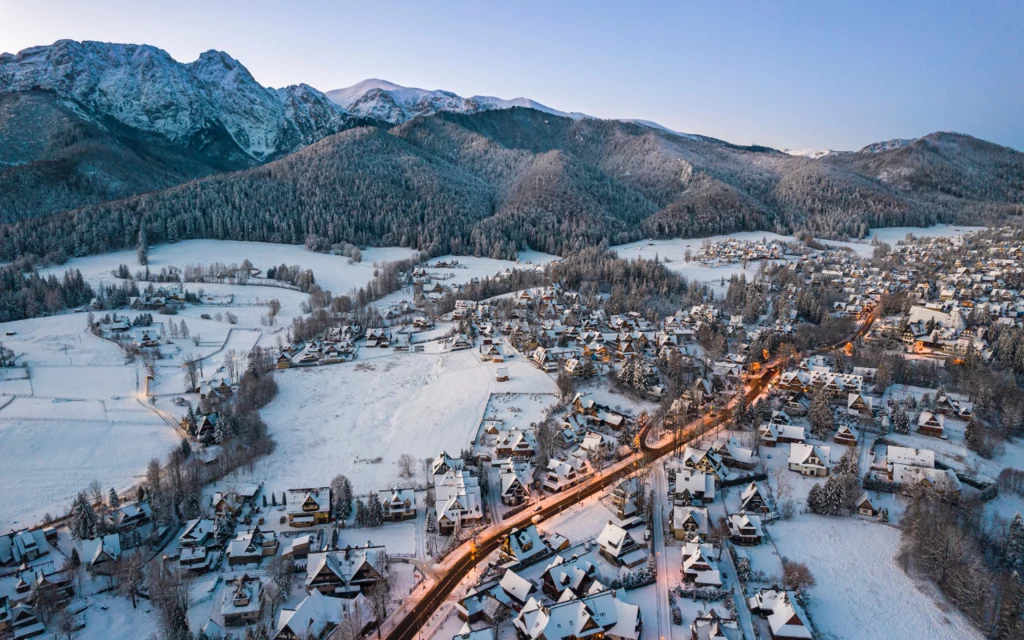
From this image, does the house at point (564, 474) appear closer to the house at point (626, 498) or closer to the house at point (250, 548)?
the house at point (626, 498)

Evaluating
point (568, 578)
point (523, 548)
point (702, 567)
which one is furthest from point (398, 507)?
point (702, 567)

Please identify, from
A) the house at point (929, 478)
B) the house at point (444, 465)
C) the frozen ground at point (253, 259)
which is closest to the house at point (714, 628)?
the house at point (444, 465)

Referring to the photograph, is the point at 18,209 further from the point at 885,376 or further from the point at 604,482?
the point at 885,376

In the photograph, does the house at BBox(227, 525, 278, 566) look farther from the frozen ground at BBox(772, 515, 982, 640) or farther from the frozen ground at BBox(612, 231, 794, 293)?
the frozen ground at BBox(612, 231, 794, 293)

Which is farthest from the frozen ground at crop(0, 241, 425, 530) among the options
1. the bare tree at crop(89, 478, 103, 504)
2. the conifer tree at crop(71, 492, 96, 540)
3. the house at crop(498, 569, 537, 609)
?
the house at crop(498, 569, 537, 609)

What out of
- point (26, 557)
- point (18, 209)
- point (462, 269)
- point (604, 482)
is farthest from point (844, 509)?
point (18, 209)

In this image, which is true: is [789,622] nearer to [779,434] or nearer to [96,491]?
[779,434]
